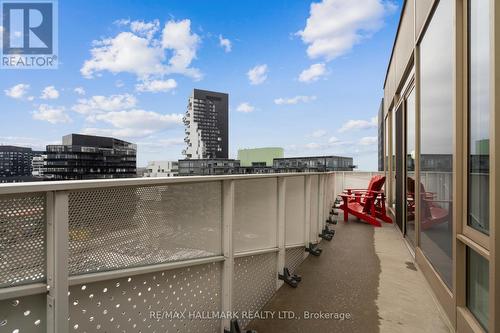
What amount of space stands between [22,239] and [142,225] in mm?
531

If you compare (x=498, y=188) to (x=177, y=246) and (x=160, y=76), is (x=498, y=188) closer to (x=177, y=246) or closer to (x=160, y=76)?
(x=177, y=246)

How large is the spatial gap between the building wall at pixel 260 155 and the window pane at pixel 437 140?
42.8m

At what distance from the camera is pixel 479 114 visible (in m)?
1.84

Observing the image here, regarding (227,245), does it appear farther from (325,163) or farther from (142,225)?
(325,163)

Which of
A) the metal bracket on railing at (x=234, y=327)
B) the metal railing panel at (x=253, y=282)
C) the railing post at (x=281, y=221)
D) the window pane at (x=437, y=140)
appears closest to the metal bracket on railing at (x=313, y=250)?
the railing post at (x=281, y=221)

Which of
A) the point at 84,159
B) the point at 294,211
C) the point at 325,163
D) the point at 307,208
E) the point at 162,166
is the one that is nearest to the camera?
the point at 294,211

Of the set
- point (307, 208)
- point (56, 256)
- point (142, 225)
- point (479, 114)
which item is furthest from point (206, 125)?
point (56, 256)

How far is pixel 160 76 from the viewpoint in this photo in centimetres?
5391

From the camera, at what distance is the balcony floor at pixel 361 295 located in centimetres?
217

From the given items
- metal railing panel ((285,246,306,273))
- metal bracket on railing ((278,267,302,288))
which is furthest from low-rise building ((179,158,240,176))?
metal bracket on railing ((278,267,302,288))

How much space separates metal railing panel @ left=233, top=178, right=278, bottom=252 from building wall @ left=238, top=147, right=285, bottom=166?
43.6 metres

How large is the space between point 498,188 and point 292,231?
1977mm

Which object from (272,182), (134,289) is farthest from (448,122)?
(134,289)

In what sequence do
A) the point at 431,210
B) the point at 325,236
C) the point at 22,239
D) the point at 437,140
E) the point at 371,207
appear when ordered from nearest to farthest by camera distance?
the point at 22,239, the point at 437,140, the point at 431,210, the point at 325,236, the point at 371,207
